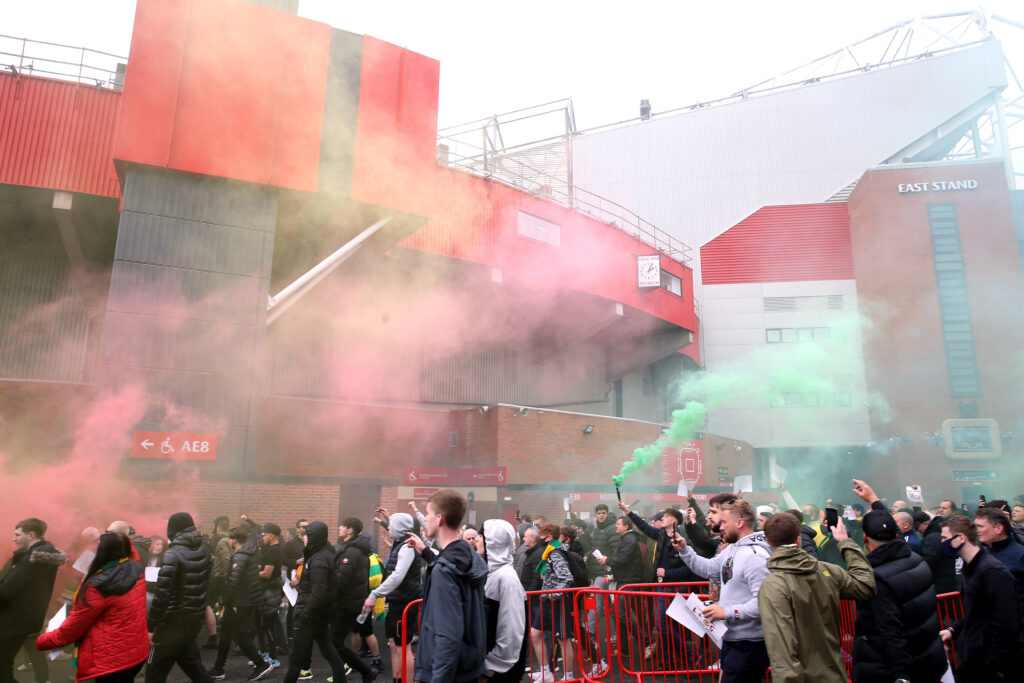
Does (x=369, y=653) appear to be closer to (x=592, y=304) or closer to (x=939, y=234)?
(x=592, y=304)

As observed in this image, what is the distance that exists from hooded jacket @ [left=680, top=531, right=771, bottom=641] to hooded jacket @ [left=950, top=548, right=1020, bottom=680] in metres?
1.40

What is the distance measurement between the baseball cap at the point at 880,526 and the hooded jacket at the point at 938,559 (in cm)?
346

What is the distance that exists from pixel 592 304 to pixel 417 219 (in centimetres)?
783

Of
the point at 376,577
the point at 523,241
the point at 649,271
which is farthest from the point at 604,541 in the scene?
the point at 649,271

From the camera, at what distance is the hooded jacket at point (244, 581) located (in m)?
7.46

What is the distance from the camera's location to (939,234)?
84.9ft

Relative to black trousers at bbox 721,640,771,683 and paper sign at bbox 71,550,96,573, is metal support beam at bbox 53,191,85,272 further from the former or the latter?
black trousers at bbox 721,640,771,683

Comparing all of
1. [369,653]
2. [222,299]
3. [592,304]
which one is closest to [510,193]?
[592,304]

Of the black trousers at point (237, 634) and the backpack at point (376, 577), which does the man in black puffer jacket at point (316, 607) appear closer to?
the backpack at point (376, 577)

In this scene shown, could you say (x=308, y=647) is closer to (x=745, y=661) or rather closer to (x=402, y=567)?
(x=402, y=567)

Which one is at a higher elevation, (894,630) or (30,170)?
(30,170)

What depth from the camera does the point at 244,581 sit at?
7.50 meters

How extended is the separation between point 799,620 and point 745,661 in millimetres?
628

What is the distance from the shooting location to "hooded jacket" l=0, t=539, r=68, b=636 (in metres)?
5.11
